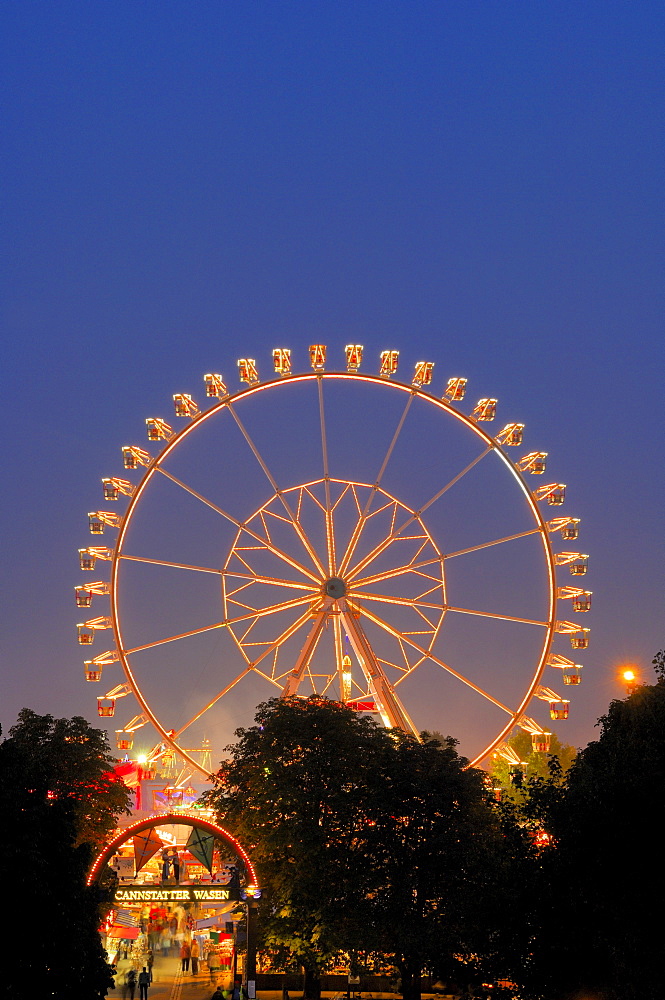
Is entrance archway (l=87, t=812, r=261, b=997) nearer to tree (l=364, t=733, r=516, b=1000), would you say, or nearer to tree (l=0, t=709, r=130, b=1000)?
tree (l=364, t=733, r=516, b=1000)

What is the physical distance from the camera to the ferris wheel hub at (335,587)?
143 feet

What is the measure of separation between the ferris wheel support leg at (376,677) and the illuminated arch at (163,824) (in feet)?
32.4

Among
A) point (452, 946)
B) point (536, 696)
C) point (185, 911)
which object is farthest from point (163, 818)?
point (185, 911)

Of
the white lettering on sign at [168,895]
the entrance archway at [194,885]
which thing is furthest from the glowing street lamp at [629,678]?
the white lettering on sign at [168,895]

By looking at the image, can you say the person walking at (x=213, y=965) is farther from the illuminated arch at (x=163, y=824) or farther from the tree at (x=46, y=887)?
the tree at (x=46, y=887)

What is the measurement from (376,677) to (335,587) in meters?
3.84

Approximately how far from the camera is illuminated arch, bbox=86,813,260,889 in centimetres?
3319

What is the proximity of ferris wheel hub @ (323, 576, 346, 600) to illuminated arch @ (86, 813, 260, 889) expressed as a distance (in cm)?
1174

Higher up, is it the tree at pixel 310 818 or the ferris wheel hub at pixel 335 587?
the ferris wheel hub at pixel 335 587

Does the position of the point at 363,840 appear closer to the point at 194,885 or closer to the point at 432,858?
the point at 432,858

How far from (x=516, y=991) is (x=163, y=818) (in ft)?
43.7

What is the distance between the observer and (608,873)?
21.8 m

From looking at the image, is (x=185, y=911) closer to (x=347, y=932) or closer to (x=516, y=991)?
(x=347, y=932)

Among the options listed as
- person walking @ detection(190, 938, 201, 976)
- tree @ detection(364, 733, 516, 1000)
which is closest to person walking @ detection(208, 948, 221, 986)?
person walking @ detection(190, 938, 201, 976)
